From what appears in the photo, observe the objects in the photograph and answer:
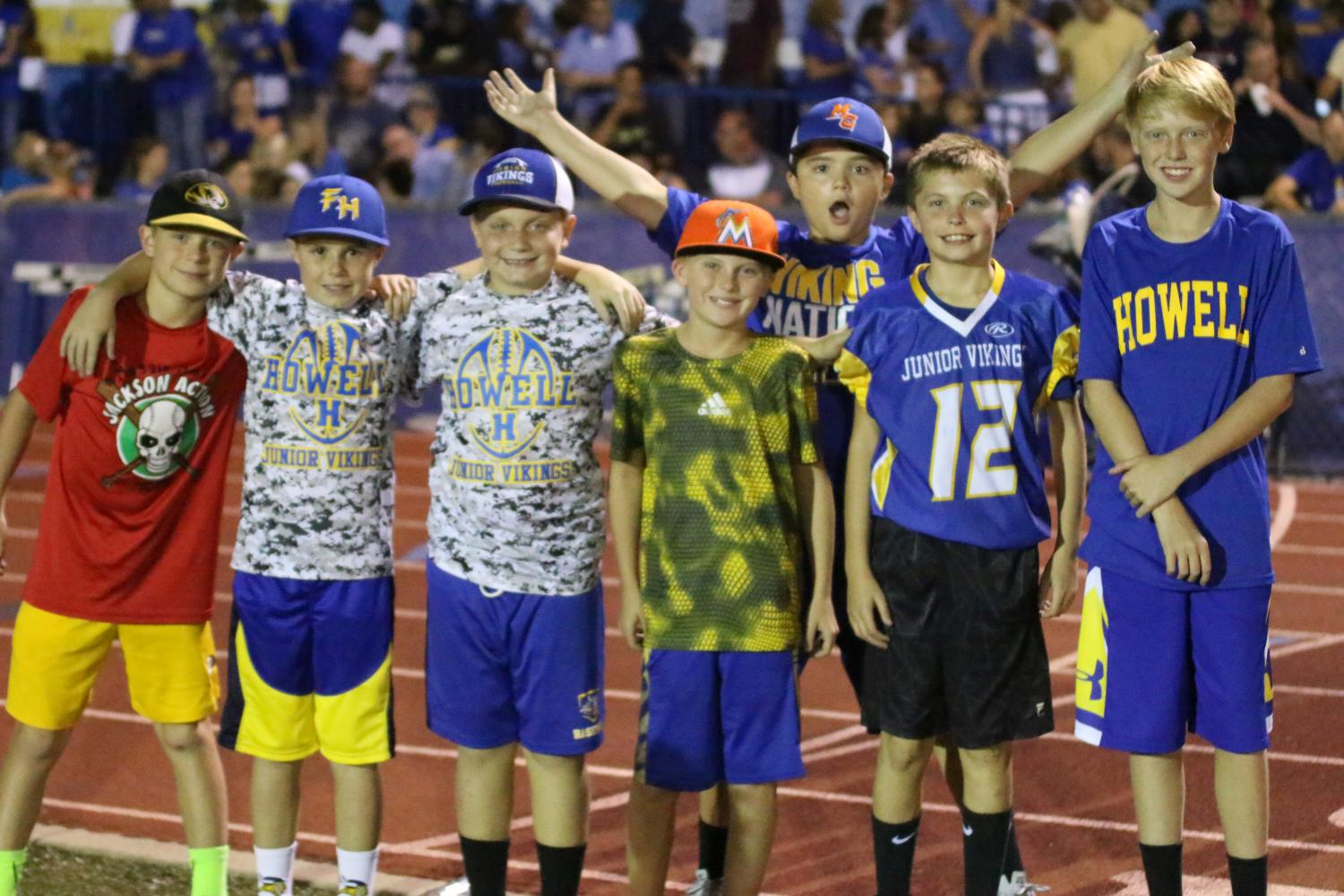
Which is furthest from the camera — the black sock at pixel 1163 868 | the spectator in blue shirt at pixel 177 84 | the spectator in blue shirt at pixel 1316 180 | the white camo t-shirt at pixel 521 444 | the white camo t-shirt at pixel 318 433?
the spectator in blue shirt at pixel 177 84

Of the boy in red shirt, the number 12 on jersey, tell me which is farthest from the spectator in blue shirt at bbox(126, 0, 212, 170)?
the number 12 on jersey

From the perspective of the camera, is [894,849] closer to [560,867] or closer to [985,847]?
[985,847]

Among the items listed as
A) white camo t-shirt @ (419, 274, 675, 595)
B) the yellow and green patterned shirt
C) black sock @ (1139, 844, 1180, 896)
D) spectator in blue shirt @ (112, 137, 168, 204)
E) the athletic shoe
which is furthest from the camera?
spectator in blue shirt @ (112, 137, 168, 204)

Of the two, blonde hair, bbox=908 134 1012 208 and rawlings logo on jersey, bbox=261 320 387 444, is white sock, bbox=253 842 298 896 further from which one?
blonde hair, bbox=908 134 1012 208

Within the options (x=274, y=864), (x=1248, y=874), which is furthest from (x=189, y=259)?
(x=1248, y=874)

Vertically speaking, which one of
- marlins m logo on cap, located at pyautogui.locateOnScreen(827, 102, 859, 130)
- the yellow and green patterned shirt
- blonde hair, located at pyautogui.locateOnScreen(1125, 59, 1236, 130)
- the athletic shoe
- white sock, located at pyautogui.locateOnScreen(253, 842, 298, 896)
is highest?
marlins m logo on cap, located at pyautogui.locateOnScreen(827, 102, 859, 130)

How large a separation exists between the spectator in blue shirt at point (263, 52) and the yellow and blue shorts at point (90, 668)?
11.5m

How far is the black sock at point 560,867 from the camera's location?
4695mm

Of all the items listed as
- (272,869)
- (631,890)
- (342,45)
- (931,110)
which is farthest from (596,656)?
(342,45)

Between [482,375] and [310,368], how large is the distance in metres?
0.47

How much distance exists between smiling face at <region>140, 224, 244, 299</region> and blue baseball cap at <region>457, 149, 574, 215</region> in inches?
27.0

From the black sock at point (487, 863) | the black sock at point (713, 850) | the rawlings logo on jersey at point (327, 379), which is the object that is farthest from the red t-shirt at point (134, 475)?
the black sock at point (713, 850)

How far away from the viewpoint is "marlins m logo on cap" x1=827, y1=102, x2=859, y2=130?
4875mm

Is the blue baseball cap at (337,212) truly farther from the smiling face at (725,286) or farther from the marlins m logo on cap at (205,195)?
the smiling face at (725,286)
